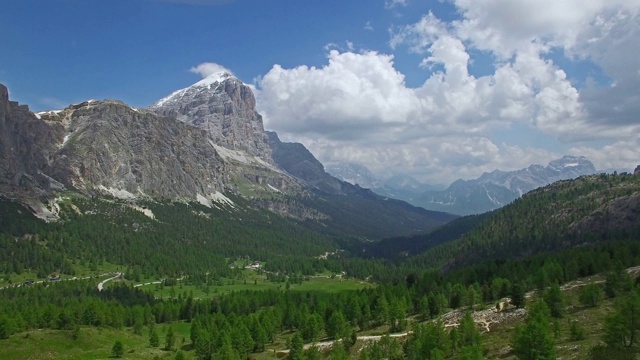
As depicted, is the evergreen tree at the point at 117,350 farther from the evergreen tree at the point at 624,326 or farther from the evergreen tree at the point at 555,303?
the evergreen tree at the point at 624,326

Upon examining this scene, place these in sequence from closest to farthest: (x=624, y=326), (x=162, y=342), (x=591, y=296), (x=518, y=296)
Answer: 1. (x=624, y=326)
2. (x=591, y=296)
3. (x=518, y=296)
4. (x=162, y=342)

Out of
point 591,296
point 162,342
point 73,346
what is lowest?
point 162,342

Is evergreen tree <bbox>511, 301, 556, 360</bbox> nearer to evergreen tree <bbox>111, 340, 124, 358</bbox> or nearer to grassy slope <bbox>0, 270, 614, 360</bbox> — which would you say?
grassy slope <bbox>0, 270, 614, 360</bbox>

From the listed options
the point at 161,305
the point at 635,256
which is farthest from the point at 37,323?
the point at 635,256

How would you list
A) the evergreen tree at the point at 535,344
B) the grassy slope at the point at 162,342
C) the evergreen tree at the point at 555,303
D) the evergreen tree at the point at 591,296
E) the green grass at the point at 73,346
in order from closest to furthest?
the evergreen tree at the point at 535,344 → the grassy slope at the point at 162,342 → the evergreen tree at the point at 555,303 → the evergreen tree at the point at 591,296 → the green grass at the point at 73,346

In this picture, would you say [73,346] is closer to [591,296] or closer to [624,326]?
[624,326]

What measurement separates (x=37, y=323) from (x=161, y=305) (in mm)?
47886

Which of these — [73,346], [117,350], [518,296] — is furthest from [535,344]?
[73,346]

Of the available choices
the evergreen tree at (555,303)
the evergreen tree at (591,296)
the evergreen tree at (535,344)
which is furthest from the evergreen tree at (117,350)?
the evergreen tree at (591,296)

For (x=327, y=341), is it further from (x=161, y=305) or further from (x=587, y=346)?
(x=161, y=305)

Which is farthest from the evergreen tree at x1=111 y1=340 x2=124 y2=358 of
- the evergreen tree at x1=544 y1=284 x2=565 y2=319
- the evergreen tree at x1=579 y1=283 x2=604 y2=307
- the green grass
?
the evergreen tree at x1=579 y1=283 x2=604 y2=307

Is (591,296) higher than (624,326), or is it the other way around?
(624,326)

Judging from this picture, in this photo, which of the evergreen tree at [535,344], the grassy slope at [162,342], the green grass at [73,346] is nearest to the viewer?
the evergreen tree at [535,344]

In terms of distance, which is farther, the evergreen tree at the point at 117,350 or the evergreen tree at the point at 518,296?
the evergreen tree at the point at 117,350
